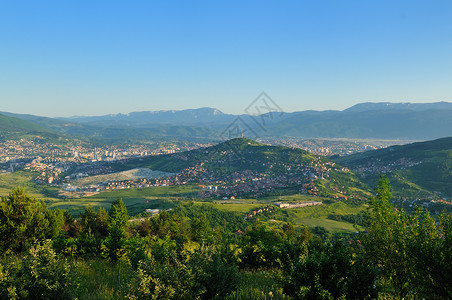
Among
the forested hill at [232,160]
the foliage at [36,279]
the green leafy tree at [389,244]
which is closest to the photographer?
the foliage at [36,279]

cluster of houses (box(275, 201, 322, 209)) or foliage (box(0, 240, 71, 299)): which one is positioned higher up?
foliage (box(0, 240, 71, 299))

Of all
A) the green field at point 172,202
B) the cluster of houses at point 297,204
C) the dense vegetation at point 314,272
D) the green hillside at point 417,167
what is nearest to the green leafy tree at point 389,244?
the dense vegetation at point 314,272

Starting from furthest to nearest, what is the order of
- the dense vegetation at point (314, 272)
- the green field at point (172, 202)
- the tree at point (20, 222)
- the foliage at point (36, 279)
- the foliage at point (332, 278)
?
the green field at point (172, 202), the tree at point (20, 222), the foliage at point (332, 278), the dense vegetation at point (314, 272), the foliage at point (36, 279)

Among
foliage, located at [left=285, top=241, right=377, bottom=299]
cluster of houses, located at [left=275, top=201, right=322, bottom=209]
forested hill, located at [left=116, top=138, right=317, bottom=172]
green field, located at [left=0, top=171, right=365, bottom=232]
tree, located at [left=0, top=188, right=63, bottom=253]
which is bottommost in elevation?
green field, located at [left=0, top=171, right=365, bottom=232]

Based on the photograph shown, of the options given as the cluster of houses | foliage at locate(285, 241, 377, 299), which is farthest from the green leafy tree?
the cluster of houses

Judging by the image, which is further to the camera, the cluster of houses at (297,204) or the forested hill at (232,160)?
the forested hill at (232,160)

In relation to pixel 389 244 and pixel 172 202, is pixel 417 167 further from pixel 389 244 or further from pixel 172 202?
pixel 389 244

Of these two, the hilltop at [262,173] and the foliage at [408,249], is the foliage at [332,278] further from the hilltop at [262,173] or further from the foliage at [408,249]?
the hilltop at [262,173]

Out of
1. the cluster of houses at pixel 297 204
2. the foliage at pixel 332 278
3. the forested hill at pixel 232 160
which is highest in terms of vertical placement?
the foliage at pixel 332 278

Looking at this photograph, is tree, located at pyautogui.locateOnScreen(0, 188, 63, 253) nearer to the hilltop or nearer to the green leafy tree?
the green leafy tree
